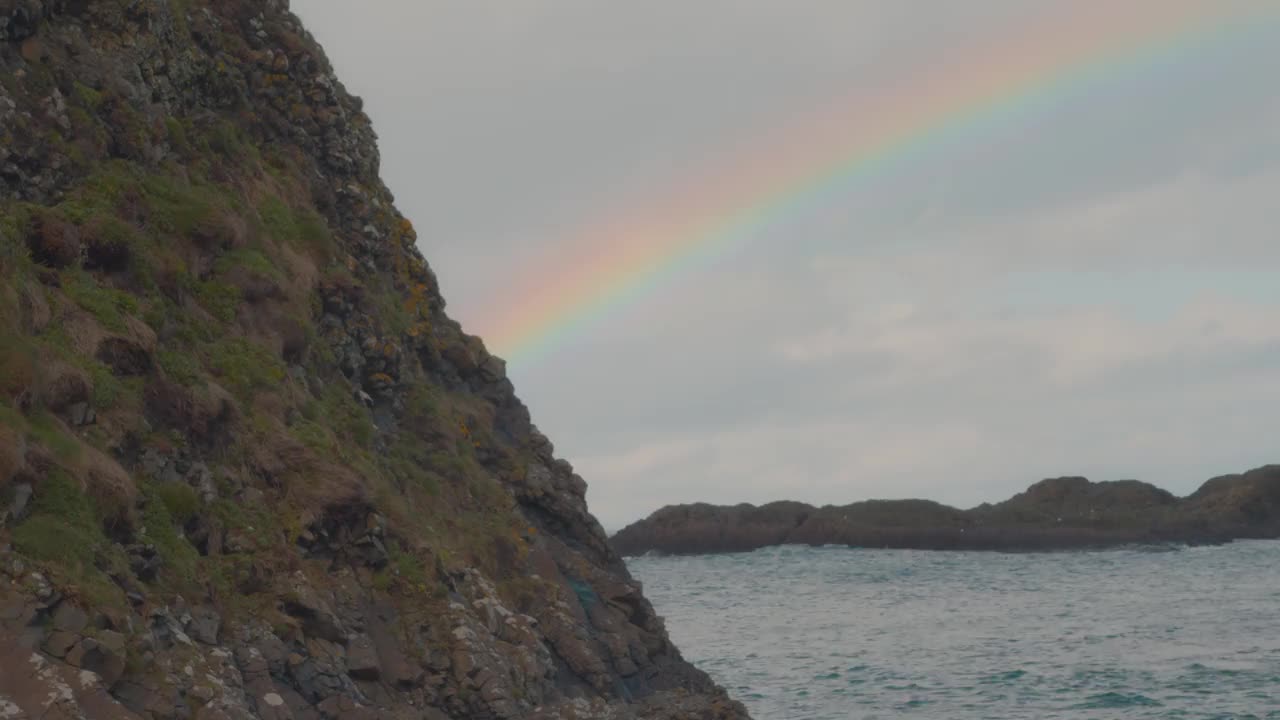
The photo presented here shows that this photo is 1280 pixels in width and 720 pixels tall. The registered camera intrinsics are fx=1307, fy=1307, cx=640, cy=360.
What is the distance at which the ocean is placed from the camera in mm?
35219

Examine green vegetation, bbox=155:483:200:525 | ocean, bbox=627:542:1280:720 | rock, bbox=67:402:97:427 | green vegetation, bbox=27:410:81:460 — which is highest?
rock, bbox=67:402:97:427

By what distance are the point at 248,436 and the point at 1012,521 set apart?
10956 cm

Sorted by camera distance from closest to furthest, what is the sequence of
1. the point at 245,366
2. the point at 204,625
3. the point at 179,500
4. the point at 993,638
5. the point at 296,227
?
the point at 204,625
the point at 179,500
the point at 245,366
the point at 296,227
the point at 993,638

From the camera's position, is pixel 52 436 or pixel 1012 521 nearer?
pixel 52 436

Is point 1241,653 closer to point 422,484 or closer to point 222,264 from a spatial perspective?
point 422,484

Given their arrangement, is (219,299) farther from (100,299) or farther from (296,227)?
(296,227)

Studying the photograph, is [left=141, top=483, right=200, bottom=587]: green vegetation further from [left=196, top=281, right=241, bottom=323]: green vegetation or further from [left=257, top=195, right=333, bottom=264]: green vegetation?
[left=257, top=195, right=333, bottom=264]: green vegetation

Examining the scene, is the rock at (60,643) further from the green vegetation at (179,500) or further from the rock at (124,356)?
the rock at (124,356)

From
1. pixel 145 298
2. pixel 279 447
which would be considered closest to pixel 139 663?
pixel 279 447

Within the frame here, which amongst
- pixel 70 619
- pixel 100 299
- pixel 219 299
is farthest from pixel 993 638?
pixel 70 619

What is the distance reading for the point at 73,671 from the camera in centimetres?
1295

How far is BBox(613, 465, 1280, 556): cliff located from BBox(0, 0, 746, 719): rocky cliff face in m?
96.4

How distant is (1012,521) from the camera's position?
12031 cm

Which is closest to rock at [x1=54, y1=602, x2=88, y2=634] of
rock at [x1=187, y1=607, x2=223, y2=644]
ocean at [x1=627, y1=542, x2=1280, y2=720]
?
rock at [x1=187, y1=607, x2=223, y2=644]
